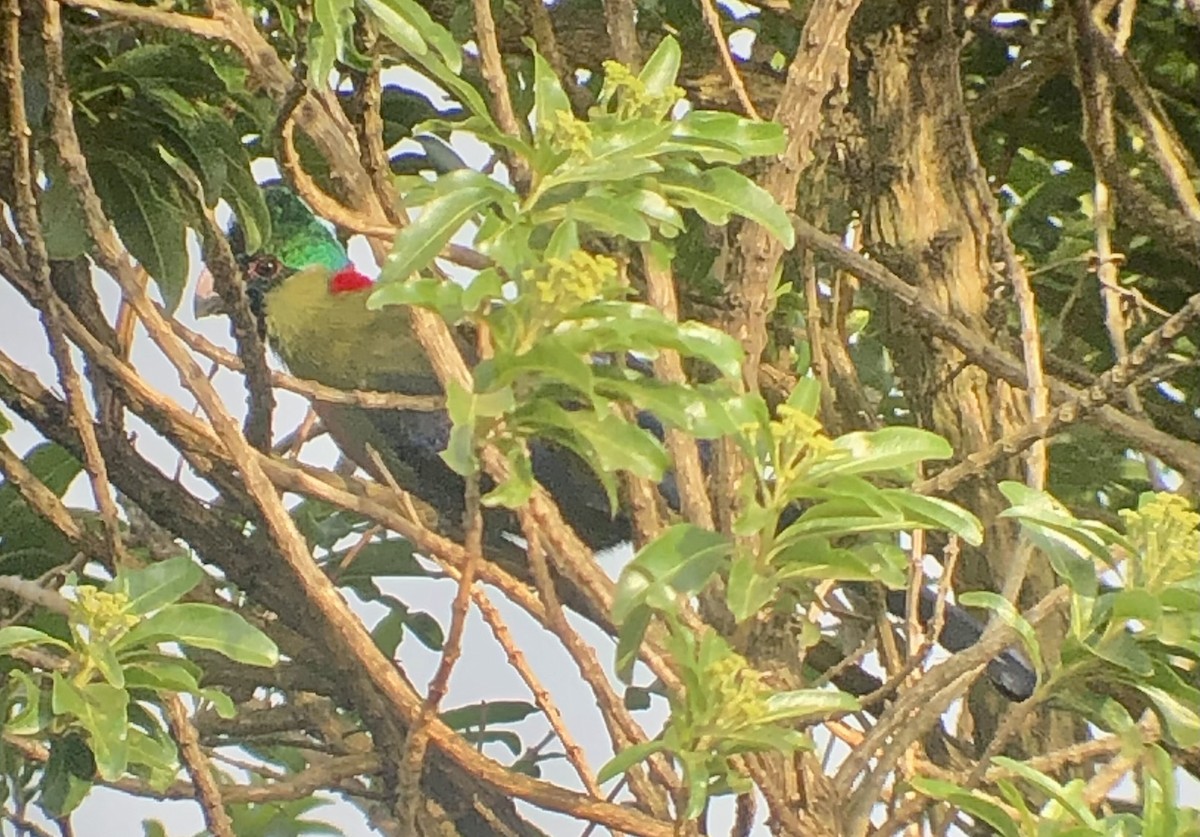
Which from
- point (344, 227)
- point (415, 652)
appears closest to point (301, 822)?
point (415, 652)

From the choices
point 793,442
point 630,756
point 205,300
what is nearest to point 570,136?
point 793,442

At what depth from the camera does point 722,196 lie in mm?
636

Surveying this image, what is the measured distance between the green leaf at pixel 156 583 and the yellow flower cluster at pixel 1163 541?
428mm

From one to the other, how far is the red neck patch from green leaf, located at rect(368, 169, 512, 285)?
2.59 feet

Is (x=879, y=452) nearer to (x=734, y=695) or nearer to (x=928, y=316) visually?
(x=734, y=695)

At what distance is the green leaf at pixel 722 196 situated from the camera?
0.63 m

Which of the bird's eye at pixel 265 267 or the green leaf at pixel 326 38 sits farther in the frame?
the bird's eye at pixel 265 267

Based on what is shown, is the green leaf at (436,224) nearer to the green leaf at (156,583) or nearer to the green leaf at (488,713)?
the green leaf at (156,583)

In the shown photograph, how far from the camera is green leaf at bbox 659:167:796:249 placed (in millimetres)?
635

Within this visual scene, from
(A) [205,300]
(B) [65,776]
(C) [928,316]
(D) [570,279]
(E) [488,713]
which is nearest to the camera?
(D) [570,279]

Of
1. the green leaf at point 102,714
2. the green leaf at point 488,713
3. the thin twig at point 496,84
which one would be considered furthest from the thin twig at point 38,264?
the green leaf at point 488,713

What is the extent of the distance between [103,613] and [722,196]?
33 centimetres

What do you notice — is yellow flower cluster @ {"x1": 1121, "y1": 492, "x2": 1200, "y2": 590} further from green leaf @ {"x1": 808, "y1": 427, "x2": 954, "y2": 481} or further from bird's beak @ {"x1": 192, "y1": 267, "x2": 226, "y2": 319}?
bird's beak @ {"x1": 192, "y1": 267, "x2": 226, "y2": 319}

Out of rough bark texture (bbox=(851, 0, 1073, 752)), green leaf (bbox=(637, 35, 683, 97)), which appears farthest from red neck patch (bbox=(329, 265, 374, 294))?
green leaf (bbox=(637, 35, 683, 97))
